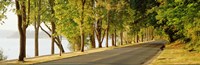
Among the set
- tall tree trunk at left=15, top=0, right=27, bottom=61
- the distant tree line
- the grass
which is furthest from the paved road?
the distant tree line

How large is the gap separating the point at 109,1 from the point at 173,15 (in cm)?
3524

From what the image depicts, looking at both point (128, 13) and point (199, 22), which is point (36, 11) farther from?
point (128, 13)

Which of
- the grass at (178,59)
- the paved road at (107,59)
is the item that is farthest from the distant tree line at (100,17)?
the paved road at (107,59)

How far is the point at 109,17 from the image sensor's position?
73.2 m

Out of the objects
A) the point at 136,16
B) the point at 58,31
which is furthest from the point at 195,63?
the point at 136,16

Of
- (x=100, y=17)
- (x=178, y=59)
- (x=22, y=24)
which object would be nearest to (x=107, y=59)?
(x=178, y=59)

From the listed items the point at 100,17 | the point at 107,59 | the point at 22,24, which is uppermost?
the point at 100,17

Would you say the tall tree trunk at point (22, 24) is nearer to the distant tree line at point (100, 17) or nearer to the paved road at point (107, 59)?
the distant tree line at point (100, 17)

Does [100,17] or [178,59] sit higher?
[100,17]

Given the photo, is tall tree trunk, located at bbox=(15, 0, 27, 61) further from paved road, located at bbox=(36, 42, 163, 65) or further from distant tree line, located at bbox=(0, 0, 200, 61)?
paved road, located at bbox=(36, 42, 163, 65)

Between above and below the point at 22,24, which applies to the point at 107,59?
below

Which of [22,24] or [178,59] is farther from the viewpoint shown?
[178,59]

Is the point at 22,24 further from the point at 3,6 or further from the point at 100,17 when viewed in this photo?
the point at 100,17

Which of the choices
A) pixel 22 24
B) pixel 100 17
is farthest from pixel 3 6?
pixel 100 17
